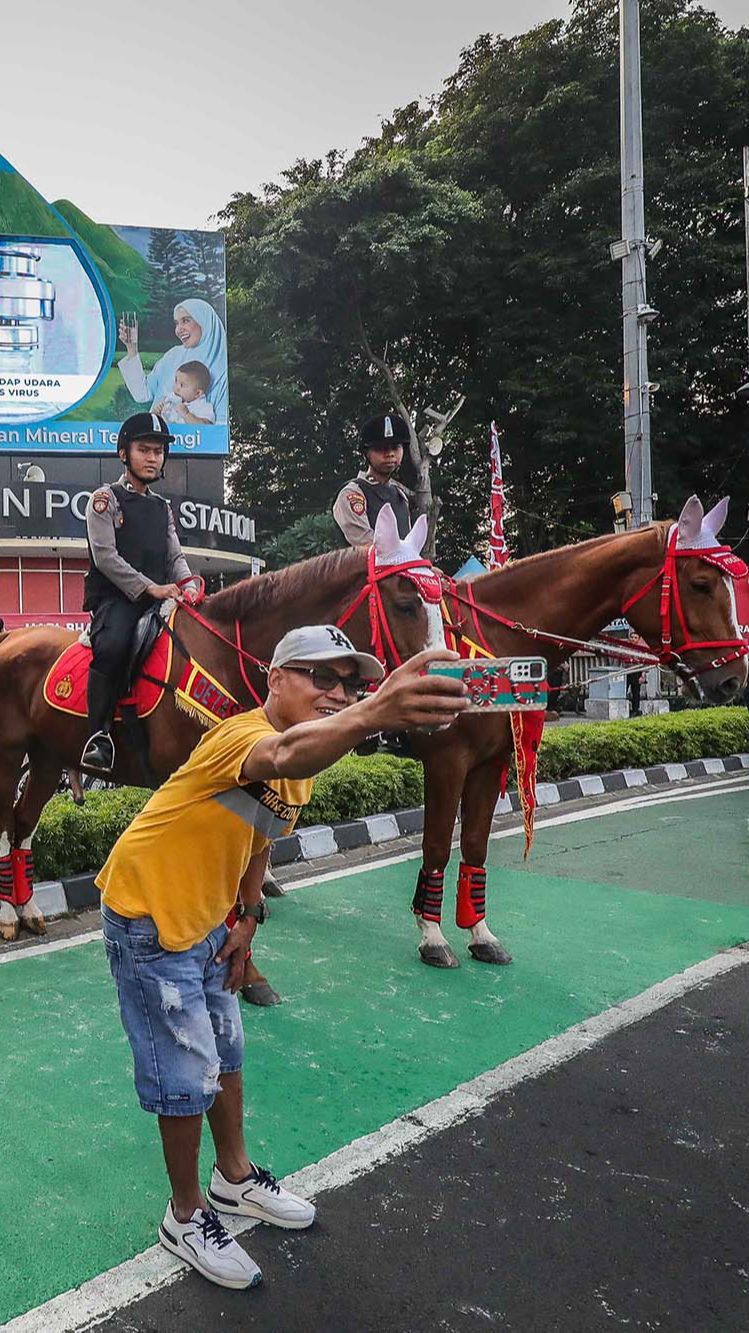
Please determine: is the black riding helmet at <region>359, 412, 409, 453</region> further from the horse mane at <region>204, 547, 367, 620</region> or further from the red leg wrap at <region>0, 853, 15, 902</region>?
the red leg wrap at <region>0, 853, 15, 902</region>

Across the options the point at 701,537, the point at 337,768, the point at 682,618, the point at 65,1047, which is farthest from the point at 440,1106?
the point at 337,768

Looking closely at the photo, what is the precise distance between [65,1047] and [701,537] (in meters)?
3.56

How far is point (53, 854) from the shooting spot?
579 cm

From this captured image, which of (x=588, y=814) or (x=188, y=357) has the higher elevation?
(x=188, y=357)

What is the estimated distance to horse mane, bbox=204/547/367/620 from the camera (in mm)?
4195

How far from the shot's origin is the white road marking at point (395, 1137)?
2.26 metres

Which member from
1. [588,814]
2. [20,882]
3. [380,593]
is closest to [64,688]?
[20,882]

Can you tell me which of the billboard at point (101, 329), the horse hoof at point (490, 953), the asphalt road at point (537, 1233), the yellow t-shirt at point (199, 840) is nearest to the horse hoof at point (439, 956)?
the horse hoof at point (490, 953)

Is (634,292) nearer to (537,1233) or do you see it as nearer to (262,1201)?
(537,1233)

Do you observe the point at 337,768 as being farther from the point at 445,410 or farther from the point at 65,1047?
the point at 445,410

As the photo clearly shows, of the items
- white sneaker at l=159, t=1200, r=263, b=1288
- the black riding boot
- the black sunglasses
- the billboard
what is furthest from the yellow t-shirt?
the billboard

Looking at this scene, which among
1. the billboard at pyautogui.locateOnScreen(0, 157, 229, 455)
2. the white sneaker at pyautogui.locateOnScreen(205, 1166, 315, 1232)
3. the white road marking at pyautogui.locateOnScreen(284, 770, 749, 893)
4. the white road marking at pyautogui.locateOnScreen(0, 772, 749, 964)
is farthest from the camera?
the billboard at pyautogui.locateOnScreen(0, 157, 229, 455)

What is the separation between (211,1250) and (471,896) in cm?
251

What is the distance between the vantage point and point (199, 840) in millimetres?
2307
